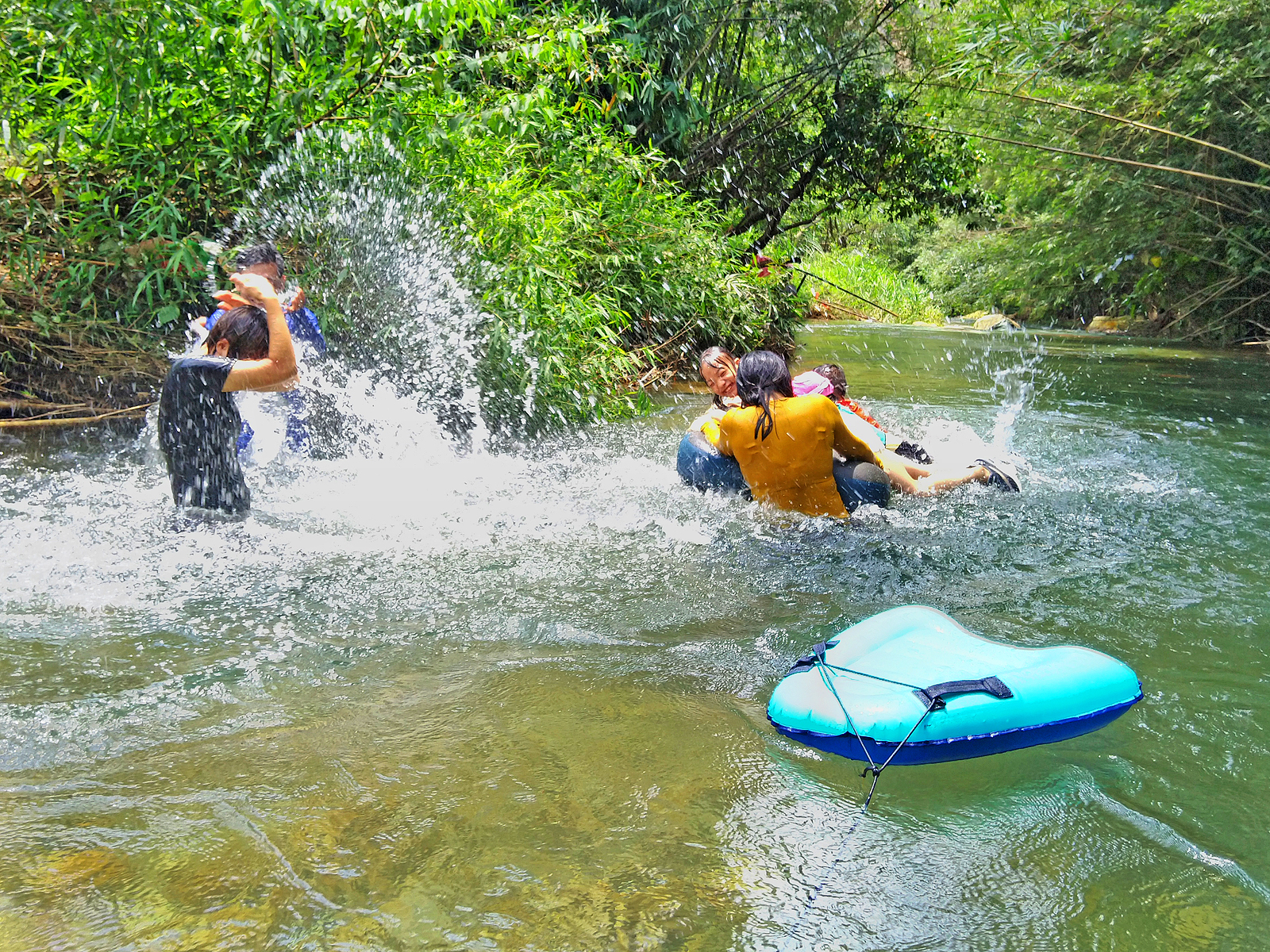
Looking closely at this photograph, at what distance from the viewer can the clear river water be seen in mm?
2178

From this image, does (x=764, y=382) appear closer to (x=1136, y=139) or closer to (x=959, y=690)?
(x=959, y=690)

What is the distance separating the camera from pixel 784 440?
16.1 ft

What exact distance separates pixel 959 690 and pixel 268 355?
2711mm

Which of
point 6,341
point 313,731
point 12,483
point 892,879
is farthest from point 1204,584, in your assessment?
point 6,341

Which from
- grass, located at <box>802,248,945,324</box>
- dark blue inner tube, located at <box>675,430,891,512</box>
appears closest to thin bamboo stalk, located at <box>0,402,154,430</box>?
dark blue inner tube, located at <box>675,430,891,512</box>

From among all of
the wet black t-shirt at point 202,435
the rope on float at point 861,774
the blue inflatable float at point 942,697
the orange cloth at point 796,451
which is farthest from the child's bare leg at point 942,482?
the wet black t-shirt at point 202,435

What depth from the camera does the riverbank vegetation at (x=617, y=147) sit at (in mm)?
6070

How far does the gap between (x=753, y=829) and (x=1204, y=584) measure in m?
2.80

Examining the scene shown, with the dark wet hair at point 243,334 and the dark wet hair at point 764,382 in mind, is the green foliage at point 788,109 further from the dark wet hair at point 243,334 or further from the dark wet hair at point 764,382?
the dark wet hair at point 243,334

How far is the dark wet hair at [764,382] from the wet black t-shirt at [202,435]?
2267 mm

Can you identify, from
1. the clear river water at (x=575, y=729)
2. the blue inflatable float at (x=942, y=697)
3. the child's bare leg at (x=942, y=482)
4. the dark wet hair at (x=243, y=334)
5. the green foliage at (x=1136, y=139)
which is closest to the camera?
the clear river water at (x=575, y=729)

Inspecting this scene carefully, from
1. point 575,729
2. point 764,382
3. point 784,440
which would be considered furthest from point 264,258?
point 575,729

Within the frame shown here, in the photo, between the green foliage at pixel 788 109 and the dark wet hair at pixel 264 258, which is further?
the green foliage at pixel 788 109

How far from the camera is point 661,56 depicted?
10891 mm
